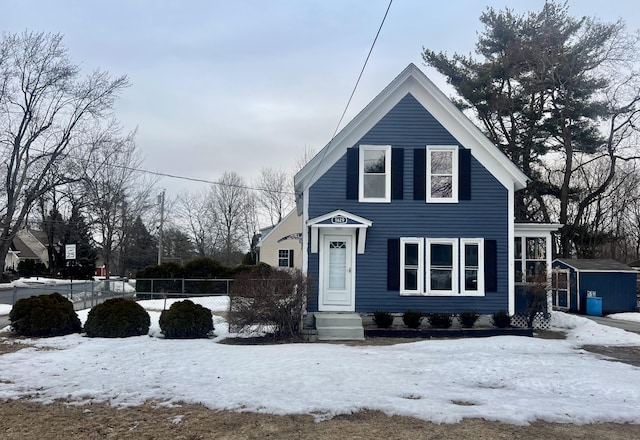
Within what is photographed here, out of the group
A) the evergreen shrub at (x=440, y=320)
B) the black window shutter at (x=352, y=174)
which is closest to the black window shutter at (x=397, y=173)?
the black window shutter at (x=352, y=174)

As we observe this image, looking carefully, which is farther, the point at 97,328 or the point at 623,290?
the point at 623,290

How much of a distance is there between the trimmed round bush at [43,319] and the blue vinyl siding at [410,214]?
5972 millimetres

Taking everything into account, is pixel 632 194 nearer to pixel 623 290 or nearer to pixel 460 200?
pixel 623 290

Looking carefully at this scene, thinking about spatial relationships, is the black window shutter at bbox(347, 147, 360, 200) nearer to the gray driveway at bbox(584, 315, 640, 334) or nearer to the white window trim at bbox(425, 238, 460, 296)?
the white window trim at bbox(425, 238, 460, 296)

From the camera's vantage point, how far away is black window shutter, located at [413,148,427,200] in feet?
47.8

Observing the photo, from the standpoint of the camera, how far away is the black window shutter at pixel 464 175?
574 inches

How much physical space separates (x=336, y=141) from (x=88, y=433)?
411 inches

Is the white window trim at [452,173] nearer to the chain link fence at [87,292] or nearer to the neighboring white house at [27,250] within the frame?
the chain link fence at [87,292]

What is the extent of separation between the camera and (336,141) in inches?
571

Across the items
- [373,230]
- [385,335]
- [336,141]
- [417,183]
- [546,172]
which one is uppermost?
[546,172]

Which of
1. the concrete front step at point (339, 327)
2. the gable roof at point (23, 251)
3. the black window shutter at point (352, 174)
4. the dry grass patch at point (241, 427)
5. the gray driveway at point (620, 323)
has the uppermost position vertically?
the black window shutter at point (352, 174)

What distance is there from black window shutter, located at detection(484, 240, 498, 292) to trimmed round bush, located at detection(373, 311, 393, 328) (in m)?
2.86

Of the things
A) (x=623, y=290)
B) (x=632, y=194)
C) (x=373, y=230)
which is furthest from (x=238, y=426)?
(x=632, y=194)

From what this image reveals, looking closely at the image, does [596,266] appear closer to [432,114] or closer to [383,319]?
[432,114]
